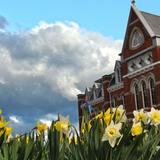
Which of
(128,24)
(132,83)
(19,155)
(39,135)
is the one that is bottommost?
(19,155)

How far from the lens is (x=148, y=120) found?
3.26 meters

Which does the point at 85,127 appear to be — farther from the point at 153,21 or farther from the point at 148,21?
the point at 153,21

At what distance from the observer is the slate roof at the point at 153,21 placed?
31.1 meters

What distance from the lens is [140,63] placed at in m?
31.8

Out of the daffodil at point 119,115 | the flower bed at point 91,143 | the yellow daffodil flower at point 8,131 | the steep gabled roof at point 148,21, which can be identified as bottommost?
the flower bed at point 91,143

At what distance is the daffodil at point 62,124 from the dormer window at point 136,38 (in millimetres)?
28692

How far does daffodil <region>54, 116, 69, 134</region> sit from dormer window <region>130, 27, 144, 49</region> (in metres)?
28.7

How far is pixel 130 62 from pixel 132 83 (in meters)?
1.80

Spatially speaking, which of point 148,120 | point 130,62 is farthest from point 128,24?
point 148,120

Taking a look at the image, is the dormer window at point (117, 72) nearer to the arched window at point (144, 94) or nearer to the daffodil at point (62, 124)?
the arched window at point (144, 94)

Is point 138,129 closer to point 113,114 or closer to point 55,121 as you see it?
point 113,114

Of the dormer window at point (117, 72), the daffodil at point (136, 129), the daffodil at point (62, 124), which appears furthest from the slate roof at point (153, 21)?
the daffodil at point (136, 129)

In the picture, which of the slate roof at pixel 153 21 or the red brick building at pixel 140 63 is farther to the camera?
the slate roof at pixel 153 21

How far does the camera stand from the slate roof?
102ft
